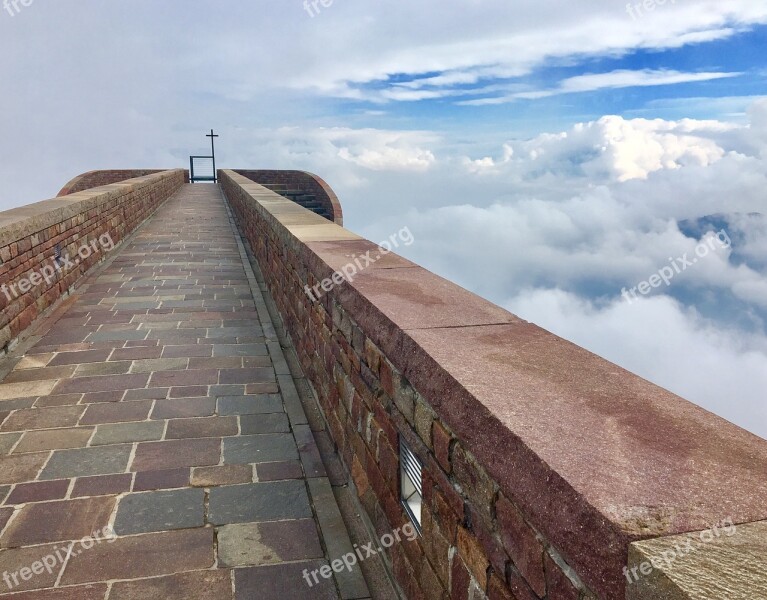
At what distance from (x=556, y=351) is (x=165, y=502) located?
2188 mm

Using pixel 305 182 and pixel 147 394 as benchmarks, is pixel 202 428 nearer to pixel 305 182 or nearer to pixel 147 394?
pixel 147 394

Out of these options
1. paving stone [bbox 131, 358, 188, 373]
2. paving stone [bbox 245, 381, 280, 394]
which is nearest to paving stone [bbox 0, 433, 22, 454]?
paving stone [bbox 131, 358, 188, 373]

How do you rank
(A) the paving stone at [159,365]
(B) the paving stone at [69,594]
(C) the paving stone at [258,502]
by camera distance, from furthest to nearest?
1. (A) the paving stone at [159,365]
2. (C) the paving stone at [258,502]
3. (B) the paving stone at [69,594]

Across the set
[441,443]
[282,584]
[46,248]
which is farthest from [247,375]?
[441,443]

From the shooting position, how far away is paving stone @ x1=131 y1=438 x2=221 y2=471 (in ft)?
11.5

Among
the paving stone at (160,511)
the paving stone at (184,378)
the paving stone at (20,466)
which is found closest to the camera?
the paving stone at (160,511)

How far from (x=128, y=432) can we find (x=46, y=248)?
3.58 metres

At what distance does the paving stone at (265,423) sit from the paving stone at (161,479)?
59 centimetres

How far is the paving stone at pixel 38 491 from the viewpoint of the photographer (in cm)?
312

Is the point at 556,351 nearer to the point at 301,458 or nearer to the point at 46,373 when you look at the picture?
the point at 301,458

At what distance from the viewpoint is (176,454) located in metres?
3.62

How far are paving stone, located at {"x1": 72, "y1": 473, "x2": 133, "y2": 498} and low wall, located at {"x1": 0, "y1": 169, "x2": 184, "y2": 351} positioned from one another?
2.54 metres

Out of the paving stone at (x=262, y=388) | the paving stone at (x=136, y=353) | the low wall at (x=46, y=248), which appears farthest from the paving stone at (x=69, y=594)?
the low wall at (x=46, y=248)

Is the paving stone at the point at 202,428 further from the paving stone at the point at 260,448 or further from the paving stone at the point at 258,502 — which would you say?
the paving stone at the point at 258,502
